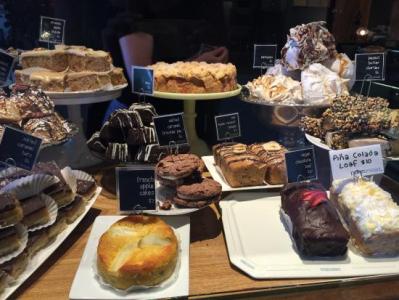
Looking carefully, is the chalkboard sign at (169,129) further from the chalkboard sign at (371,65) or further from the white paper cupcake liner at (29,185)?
the chalkboard sign at (371,65)

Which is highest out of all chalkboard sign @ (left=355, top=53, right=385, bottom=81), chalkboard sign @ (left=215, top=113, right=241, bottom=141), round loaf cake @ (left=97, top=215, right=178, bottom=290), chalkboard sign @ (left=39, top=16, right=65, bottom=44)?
chalkboard sign @ (left=39, top=16, right=65, bottom=44)

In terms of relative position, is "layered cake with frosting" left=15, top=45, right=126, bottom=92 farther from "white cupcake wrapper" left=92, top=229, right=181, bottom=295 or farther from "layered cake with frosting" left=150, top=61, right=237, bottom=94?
"white cupcake wrapper" left=92, top=229, right=181, bottom=295

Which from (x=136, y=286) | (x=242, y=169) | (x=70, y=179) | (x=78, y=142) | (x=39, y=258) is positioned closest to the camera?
(x=136, y=286)

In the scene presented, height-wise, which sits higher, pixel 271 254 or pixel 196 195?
pixel 196 195

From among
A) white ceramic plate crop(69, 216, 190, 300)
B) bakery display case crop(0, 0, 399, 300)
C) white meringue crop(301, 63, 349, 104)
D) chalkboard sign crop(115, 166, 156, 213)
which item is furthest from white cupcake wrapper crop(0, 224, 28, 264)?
white meringue crop(301, 63, 349, 104)

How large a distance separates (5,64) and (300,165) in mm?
1113

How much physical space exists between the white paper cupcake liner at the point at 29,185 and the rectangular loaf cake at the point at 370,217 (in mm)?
872

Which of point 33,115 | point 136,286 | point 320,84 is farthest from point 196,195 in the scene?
point 320,84

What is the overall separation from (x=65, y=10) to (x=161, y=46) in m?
0.46

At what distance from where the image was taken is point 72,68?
5.52 feet

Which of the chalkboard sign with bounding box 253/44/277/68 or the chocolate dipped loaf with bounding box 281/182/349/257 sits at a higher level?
the chalkboard sign with bounding box 253/44/277/68

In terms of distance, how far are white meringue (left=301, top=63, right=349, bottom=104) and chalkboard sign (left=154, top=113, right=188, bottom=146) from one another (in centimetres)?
67

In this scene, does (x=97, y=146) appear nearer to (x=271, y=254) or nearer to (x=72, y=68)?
(x=72, y=68)

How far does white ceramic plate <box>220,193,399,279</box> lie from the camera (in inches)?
40.3
